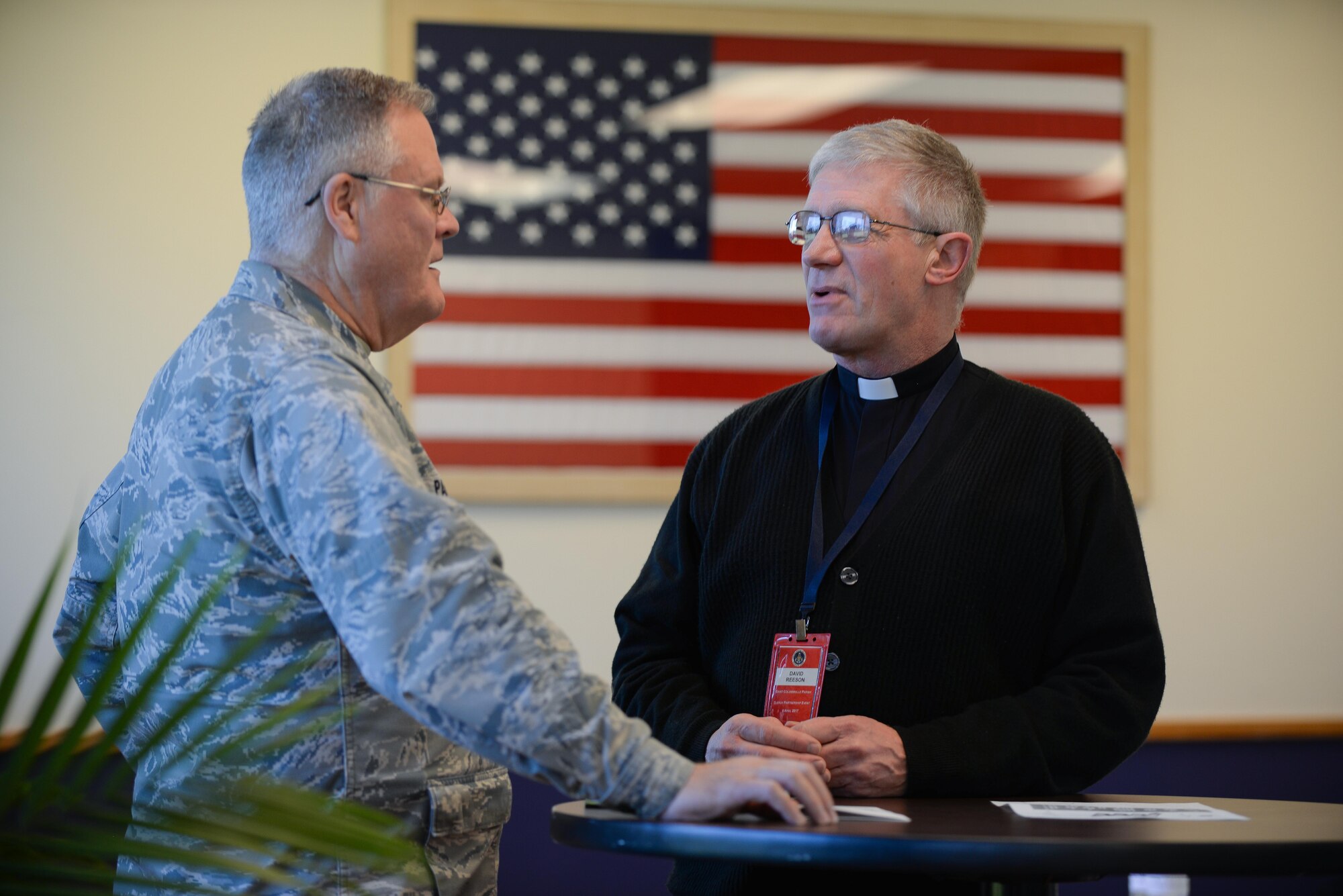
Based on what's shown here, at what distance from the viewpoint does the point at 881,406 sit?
225cm

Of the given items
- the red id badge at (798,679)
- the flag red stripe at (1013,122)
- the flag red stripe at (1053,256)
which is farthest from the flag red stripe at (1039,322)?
the red id badge at (798,679)

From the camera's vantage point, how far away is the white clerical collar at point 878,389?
2244 mm

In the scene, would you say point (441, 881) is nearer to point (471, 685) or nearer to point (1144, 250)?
point (471, 685)

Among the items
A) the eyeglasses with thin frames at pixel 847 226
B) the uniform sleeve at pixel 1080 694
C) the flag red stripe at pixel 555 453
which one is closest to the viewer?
the uniform sleeve at pixel 1080 694

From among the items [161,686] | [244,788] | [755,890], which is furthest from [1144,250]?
[244,788]

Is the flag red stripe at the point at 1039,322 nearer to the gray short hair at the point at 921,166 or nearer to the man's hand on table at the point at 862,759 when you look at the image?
the gray short hair at the point at 921,166

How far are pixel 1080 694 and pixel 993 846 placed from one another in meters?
0.66

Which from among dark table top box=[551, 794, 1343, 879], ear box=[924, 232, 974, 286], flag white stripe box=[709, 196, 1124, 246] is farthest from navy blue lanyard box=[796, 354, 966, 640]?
flag white stripe box=[709, 196, 1124, 246]

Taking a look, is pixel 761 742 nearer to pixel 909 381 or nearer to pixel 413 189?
pixel 909 381

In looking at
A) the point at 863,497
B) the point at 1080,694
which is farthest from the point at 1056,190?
the point at 1080,694

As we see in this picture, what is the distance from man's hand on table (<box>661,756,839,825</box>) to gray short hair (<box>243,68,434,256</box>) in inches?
34.0

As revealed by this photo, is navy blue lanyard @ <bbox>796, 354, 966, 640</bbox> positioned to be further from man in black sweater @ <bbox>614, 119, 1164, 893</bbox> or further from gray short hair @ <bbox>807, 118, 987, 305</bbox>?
gray short hair @ <bbox>807, 118, 987, 305</bbox>

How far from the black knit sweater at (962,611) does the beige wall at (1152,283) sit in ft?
5.41

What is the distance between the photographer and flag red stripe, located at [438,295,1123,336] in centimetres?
374
